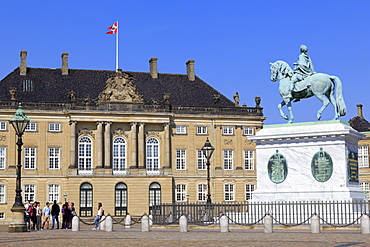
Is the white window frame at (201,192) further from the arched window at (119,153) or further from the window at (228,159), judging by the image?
the arched window at (119,153)

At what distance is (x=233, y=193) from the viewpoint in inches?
2361

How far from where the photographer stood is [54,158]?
184 ft

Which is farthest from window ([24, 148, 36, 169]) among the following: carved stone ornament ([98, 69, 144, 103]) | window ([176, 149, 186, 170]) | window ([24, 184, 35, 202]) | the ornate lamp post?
the ornate lamp post

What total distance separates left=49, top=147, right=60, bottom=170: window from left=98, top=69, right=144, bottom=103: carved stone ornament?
6001 mm

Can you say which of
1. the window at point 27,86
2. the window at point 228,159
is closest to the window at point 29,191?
the window at point 27,86

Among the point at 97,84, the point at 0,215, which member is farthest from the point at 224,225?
the point at 97,84

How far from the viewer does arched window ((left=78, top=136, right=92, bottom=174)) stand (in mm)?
56297

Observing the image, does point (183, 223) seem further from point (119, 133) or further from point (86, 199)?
point (119, 133)

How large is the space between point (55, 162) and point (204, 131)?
13.8 m

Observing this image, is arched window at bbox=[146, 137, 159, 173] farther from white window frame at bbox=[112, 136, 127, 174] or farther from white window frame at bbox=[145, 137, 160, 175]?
white window frame at bbox=[112, 136, 127, 174]

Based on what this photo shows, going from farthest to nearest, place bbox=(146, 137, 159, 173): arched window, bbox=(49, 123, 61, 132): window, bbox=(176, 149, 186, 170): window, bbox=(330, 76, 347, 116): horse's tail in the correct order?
bbox=(176, 149, 186, 170): window
bbox=(146, 137, 159, 173): arched window
bbox=(49, 123, 61, 132): window
bbox=(330, 76, 347, 116): horse's tail

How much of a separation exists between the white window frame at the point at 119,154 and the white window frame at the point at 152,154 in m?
2.11

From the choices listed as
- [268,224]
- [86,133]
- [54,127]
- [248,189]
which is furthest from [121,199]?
[268,224]

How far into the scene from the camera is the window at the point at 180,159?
194ft
